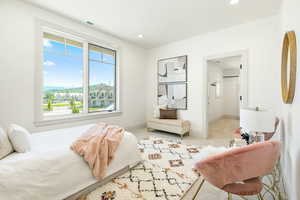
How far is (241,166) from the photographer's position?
3.46ft

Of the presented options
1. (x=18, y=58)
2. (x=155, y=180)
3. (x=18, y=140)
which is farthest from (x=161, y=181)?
(x=18, y=58)

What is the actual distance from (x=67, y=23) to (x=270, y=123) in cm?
406

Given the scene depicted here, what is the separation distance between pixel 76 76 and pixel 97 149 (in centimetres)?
242

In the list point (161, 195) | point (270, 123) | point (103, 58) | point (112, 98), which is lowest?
point (161, 195)

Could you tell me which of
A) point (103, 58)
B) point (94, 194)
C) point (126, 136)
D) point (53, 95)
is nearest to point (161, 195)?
point (94, 194)

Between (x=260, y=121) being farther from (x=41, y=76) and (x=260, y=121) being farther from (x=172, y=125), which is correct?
(x=41, y=76)

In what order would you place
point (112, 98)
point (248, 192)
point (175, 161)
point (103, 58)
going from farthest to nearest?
point (112, 98) → point (103, 58) → point (175, 161) → point (248, 192)

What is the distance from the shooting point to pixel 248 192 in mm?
1096

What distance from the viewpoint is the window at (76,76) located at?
304 centimetres

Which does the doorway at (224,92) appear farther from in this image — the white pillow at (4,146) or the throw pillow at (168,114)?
the white pillow at (4,146)

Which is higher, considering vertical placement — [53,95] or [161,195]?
[53,95]

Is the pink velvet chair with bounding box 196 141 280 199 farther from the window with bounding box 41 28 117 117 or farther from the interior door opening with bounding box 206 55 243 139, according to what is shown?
the interior door opening with bounding box 206 55 243 139

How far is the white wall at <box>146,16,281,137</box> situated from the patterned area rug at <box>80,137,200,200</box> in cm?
170

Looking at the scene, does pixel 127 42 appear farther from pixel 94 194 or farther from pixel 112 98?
pixel 94 194
